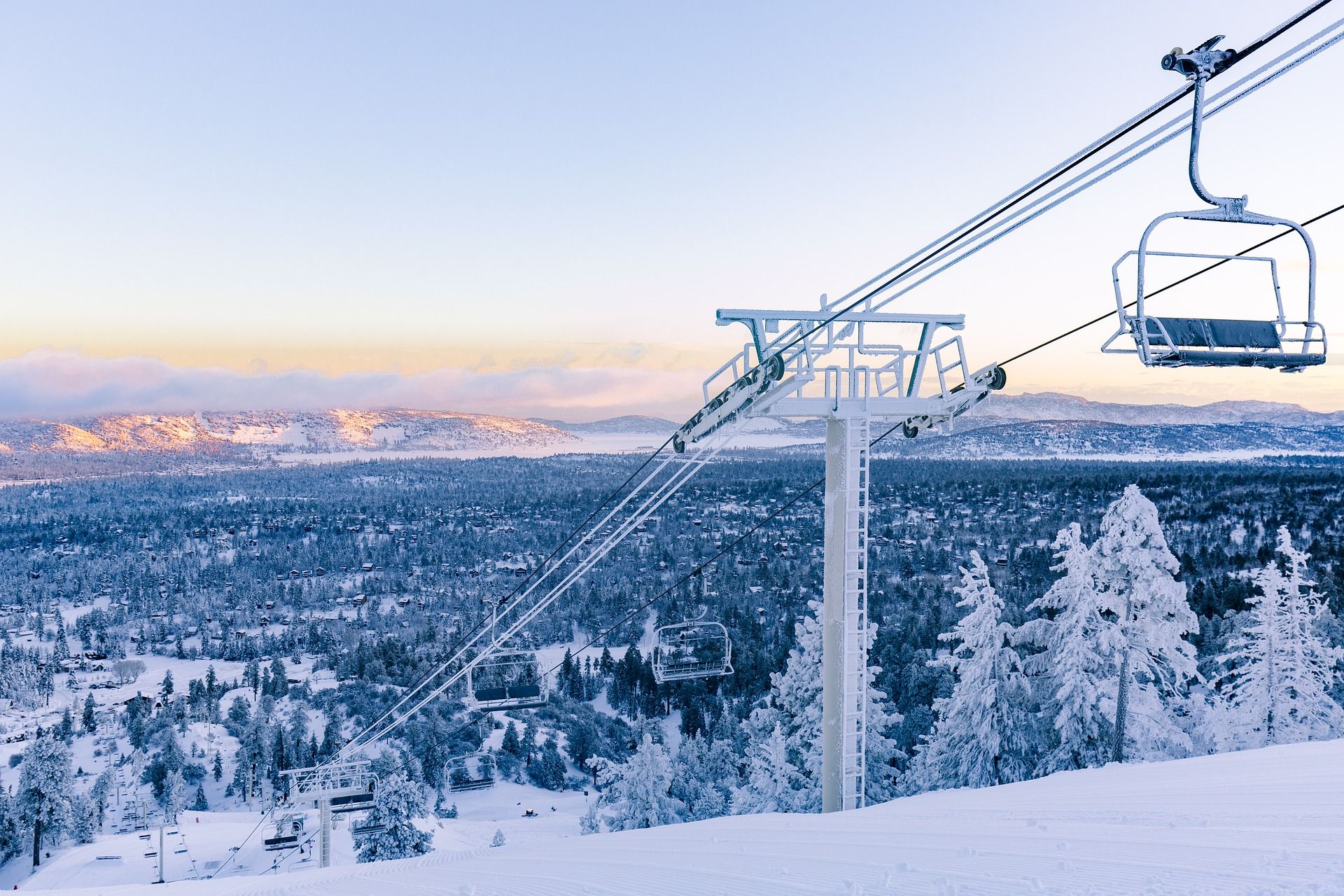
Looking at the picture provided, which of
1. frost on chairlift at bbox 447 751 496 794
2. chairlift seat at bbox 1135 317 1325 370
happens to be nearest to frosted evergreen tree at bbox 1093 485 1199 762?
chairlift seat at bbox 1135 317 1325 370

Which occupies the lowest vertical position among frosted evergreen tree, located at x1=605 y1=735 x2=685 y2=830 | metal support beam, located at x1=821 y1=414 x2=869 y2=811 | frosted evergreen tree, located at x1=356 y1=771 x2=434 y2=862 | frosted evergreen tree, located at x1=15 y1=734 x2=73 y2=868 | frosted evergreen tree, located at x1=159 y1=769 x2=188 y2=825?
frosted evergreen tree, located at x1=159 y1=769 x2=188 y2=825

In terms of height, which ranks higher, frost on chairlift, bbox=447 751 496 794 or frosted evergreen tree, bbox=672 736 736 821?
frosted evergreen tree, bbox=672 736 736 821

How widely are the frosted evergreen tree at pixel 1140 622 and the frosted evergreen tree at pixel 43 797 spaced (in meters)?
41.6

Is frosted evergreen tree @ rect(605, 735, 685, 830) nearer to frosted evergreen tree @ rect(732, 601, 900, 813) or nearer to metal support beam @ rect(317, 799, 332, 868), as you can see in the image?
frosted evergreen tree @ rect(732, 601, 900, 813)

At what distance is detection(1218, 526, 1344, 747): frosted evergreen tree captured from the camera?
52.6 ft

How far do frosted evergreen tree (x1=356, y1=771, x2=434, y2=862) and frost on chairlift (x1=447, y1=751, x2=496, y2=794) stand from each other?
20.9 meters

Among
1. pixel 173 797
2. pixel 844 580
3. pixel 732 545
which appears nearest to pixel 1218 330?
pixel 844 580

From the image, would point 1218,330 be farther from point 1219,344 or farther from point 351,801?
point 351,801

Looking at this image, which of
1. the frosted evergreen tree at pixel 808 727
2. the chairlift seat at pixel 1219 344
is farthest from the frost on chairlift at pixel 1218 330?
the frosted evergreen tree at pixel 808 727

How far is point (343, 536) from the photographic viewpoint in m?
164

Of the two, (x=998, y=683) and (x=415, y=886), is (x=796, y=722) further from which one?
(x=415, y=886)

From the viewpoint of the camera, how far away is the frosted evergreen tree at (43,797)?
114 ft

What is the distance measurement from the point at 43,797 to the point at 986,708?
39524 mm

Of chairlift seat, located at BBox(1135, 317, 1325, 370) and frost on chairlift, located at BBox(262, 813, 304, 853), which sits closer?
chairlift seat, located at BBox(1135, 317, 1325, 370)
